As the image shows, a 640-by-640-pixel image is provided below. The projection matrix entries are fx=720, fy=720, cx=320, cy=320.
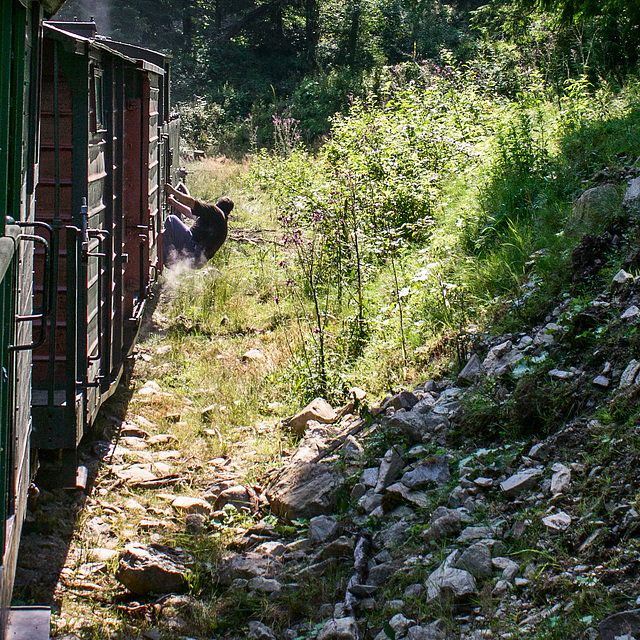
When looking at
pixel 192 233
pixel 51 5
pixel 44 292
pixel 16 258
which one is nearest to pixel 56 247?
pixel 44 292

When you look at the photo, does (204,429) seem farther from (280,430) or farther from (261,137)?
(261,137)

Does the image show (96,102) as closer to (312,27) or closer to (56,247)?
(56,247)

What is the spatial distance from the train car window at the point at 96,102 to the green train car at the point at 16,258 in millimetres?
1045

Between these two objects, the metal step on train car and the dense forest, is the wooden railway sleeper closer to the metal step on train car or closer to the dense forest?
the metal step on train car

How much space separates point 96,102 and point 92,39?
0.77 meters

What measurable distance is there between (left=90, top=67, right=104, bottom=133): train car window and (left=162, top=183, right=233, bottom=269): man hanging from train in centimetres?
447

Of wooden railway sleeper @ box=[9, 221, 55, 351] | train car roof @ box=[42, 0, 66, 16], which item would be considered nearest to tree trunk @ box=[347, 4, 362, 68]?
train car roof @ box=[42, 0, 66, 16]

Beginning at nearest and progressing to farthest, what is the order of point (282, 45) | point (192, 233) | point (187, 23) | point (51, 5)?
point (51, 5), point (192, 233), point (282, 45), point (187, 23)

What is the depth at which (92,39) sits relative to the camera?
482 centimetres

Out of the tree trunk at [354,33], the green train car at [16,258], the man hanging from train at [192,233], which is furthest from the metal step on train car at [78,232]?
the tree trunk at [354,33]

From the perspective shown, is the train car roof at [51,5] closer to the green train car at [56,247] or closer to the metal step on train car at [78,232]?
the green train car at [56,247]

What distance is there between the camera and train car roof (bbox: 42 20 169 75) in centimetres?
362

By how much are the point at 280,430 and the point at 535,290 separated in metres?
2.23

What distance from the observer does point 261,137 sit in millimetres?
24031
